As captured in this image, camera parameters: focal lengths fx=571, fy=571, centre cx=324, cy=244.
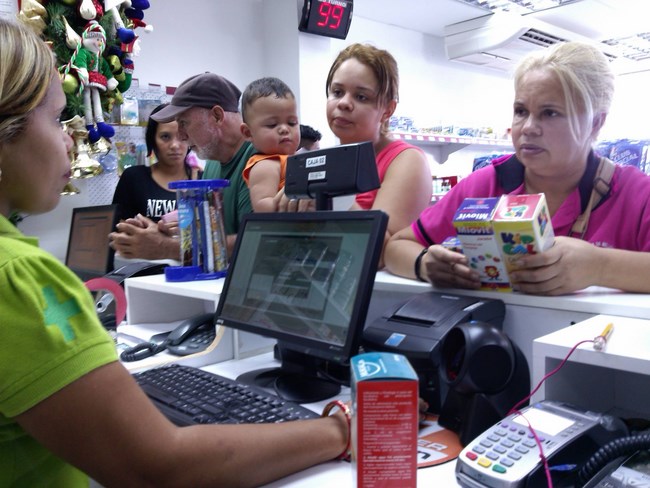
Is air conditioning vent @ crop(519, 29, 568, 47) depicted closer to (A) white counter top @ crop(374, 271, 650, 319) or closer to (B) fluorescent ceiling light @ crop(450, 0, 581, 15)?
(B) fluorescent ceiling light @ crop(450, 0, 581, 15)

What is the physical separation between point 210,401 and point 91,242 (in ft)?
6.28

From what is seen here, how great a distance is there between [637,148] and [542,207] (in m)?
2.84

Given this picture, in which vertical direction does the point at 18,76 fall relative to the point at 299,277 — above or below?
above

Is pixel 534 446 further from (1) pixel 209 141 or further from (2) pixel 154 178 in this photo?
(2) pixel 154 178

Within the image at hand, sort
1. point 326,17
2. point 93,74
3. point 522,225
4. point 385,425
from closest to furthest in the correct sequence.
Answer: point 385,425
point 522,225
point 93,74
point 326,17

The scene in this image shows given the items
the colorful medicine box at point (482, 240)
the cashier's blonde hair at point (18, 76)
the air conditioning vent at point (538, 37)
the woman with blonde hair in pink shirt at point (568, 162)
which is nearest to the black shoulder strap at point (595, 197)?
the woman with blonde hair in pink shirt at point (568, 162)

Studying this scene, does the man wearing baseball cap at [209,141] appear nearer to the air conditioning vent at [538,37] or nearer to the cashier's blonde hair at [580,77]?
the cashier's blonde hair at [580,77]

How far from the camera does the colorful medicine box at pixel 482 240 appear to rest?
111 centimetres

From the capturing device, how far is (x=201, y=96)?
2.51m

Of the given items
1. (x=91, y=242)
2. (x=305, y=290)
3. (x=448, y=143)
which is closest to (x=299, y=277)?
(x=305, y=290)

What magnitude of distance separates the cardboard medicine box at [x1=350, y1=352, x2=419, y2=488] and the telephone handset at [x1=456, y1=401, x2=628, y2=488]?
6.5 inches

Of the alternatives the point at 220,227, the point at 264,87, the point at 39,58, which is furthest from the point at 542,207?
the point at 264,87

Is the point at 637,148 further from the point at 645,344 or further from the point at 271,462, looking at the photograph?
the point at 271,462

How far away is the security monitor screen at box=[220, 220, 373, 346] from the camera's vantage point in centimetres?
107
